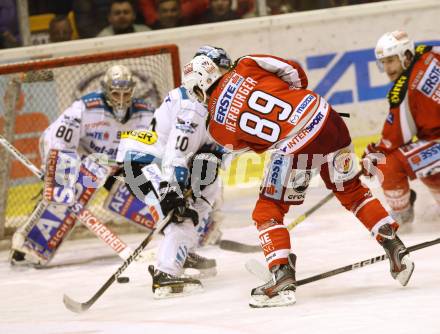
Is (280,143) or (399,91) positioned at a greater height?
(280,143)

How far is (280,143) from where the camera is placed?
4223 mm

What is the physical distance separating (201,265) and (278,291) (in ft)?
3.20

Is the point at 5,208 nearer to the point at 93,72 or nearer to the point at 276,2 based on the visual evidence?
the point at 93,72

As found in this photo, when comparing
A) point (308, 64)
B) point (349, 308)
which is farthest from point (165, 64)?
point (349, 308)

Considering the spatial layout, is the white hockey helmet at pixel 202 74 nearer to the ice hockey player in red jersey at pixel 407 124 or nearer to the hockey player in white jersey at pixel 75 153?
the hockey player in white jersey at pixel 75 153

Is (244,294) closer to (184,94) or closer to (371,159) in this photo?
(184,94)

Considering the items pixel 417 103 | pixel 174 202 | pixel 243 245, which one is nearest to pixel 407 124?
pixel 417 103

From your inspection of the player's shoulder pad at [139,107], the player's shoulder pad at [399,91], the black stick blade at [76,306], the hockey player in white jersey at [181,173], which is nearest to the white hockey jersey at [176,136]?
the hockey player in white jersey at [181,173]

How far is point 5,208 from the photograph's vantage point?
6297 millimetres

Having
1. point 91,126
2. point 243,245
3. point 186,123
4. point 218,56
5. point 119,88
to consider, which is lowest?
point 243,245

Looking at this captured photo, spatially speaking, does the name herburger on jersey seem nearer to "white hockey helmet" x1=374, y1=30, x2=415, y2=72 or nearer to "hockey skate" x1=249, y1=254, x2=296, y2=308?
"hockey skate" x1=249, y1=254, x2=296, y2=308

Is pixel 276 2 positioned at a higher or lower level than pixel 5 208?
higher

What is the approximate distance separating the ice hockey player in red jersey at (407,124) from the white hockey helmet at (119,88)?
4.27ft

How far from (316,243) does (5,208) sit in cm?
190
